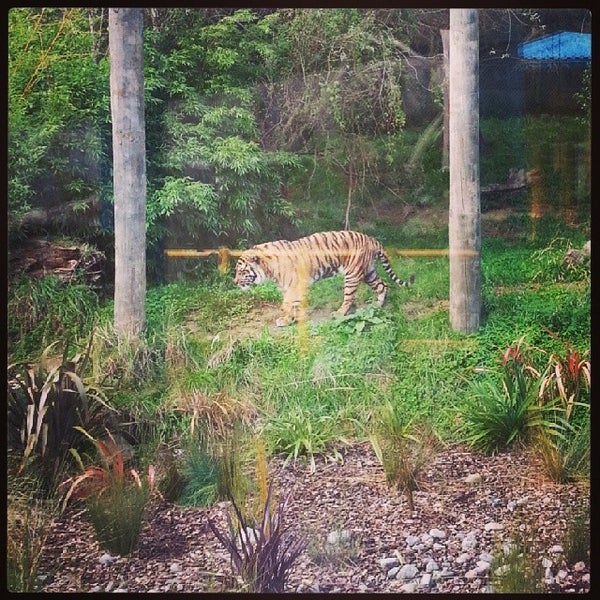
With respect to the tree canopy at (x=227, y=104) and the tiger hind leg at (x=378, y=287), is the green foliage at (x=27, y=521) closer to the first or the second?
the tree canopy at (x=227, y=104)

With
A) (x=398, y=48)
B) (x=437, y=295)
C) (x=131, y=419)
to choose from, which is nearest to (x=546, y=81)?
(x=398, y=48)

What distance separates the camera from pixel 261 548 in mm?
3113

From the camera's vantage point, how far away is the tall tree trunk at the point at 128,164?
3.16 metres

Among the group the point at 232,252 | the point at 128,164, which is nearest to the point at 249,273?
the point at 232,252

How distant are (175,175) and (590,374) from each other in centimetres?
181

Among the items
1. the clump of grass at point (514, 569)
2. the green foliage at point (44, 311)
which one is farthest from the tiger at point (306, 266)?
the clump of grass at point (514, 569)

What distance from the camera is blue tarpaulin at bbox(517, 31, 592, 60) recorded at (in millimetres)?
3178

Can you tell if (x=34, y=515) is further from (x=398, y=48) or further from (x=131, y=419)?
(x=398, y=48)

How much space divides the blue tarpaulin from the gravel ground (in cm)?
156

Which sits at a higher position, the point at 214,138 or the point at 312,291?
Answer: the point at 214,138

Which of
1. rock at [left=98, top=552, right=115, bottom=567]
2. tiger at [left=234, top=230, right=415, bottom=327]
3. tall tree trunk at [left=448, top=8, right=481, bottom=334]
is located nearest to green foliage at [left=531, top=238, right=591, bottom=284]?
tall tree trunk at [left=448, top=8, right=481, bottom=334]

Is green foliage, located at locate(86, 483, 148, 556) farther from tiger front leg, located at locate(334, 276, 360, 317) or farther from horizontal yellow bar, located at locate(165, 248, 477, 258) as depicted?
tiger front leg, located at locate(334, 276, 360, 317)

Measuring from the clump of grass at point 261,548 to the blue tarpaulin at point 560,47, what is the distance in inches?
81.2

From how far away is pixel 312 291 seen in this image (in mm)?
3182
